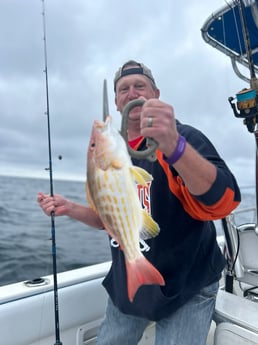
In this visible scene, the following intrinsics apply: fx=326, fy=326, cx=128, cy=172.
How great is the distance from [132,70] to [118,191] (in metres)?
0.93

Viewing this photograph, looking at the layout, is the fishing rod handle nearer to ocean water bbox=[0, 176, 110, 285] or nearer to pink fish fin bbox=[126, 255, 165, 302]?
pink fish fin bbox=[126, 255, 165, 302]

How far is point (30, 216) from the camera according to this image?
1338 cm

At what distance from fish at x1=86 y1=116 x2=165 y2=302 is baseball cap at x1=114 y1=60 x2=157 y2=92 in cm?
79

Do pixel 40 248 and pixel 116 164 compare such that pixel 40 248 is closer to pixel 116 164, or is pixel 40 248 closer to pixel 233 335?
pixel 233 335

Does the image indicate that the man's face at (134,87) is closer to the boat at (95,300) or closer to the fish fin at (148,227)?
the fish fin at (148,227)

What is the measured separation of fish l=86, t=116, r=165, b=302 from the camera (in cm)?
104

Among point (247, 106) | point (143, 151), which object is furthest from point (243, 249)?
point (143, 151)

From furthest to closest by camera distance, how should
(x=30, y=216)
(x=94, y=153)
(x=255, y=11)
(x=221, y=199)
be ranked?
(x=30, y=216), (x=255, y=11), (x=221, y=199), (x=94, y=153)

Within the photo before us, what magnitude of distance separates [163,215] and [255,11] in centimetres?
227

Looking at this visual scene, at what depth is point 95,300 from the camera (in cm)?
233

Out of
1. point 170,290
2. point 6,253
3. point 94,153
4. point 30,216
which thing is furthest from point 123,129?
point 30,216

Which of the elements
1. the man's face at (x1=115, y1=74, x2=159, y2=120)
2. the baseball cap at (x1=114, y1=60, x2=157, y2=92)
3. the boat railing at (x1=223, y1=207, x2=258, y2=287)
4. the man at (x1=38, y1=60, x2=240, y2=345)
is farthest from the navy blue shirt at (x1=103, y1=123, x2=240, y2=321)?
the boat railing at (x1=223, y1=207, x2=258, y2=287)

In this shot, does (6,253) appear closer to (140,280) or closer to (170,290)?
(170,290)

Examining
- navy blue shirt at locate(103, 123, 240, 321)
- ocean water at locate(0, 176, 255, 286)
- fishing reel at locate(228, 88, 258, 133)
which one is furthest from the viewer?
ocean water at locate(0, 176, 255, 286)
